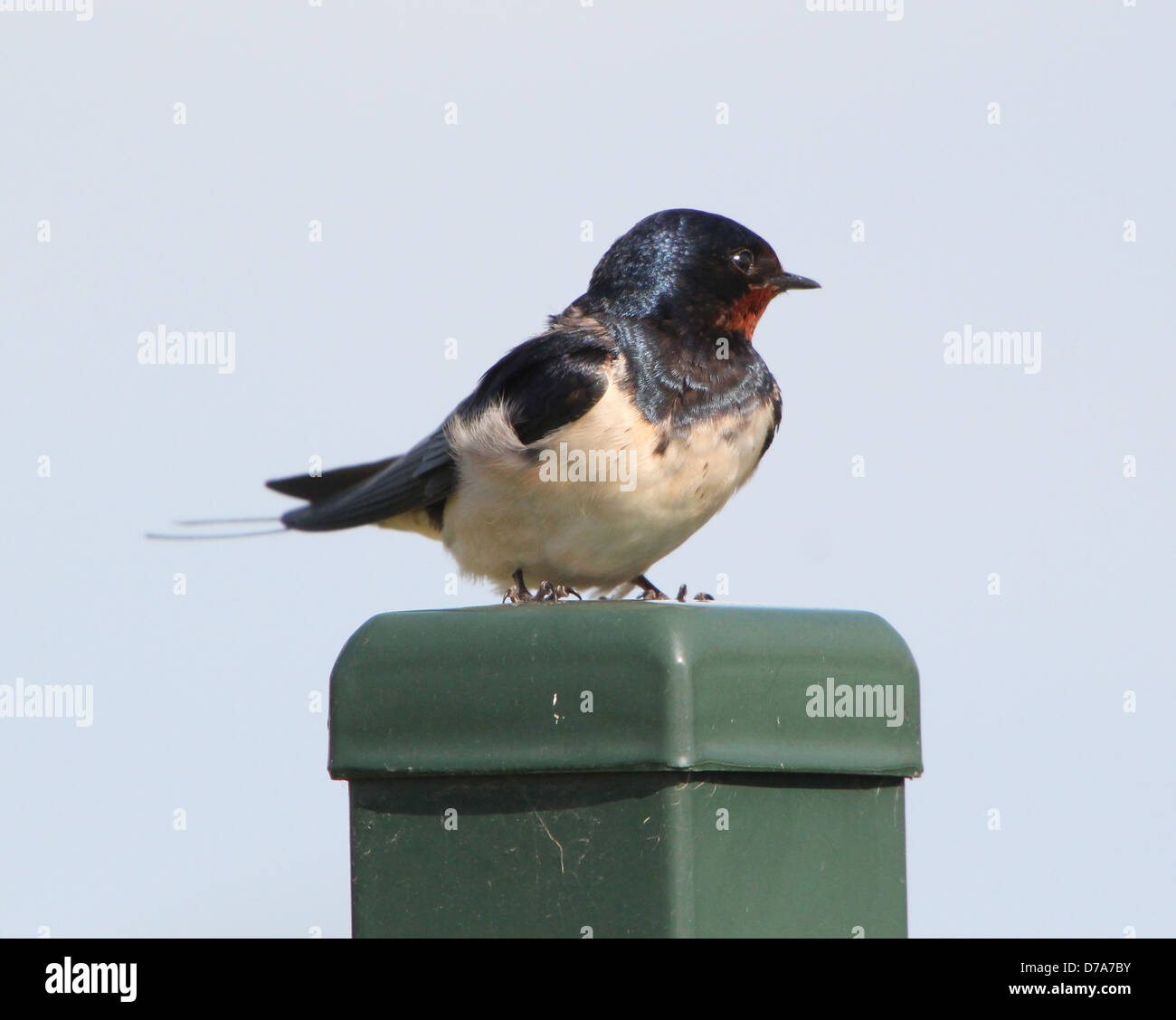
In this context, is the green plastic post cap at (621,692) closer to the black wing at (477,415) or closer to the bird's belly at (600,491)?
the bird's belly at (600,491)

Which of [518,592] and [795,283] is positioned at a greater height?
[795,283]

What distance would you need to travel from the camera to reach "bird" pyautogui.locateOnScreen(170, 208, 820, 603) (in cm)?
473

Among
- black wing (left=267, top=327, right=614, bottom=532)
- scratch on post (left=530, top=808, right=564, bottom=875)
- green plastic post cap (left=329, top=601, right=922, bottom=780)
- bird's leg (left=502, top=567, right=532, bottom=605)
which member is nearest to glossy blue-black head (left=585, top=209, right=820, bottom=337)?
black wing (left=267, top=327, right=614, bottom=532)

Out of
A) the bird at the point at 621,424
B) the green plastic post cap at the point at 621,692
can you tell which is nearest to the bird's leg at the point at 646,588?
the bird at the point at 621,424

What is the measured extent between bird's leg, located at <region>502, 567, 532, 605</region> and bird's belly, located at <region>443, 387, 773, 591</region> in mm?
20

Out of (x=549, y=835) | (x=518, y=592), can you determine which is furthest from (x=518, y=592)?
(x=549, y=835)

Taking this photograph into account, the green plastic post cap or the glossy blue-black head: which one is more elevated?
the glossy blue-black head

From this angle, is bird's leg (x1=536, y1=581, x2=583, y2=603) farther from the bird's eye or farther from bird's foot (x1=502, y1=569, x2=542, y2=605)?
the bird's eye

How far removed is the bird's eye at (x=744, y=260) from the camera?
5305 mm

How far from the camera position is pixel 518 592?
495 cm

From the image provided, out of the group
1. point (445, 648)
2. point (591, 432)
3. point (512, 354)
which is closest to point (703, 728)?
point (445, 648)

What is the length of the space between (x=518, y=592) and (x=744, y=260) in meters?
1.26

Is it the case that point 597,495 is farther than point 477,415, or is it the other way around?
point 477,415

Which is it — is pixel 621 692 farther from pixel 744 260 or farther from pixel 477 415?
pixel 744 260
